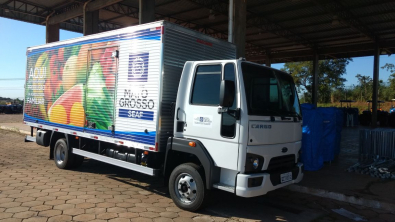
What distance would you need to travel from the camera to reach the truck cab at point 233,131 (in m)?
4.40

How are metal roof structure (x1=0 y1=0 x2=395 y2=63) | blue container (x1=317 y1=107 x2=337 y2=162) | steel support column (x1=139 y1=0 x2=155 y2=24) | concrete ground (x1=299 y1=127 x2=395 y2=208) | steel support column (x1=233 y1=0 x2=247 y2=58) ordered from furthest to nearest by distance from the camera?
1. metal roof structure (x1=0 y1=0 x2=395 y2=63)
2. steel support column (x1=139 y1=0 x2=155 y2=24)
3. steel support column (x1=233 y1=0 x2=247 y2=58)
4. blue container (x1=317 y1=107 x2=337 y2=162)
5. concrete ground (x1=299 y1=127 x2=395 y2=208)

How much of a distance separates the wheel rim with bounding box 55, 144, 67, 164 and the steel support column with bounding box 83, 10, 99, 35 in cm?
1229

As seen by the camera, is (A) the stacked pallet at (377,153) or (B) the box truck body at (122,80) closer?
(B) the box truck body at (122,80)

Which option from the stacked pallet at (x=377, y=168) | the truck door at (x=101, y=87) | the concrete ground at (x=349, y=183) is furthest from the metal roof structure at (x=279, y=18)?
the truck door at (x=101, y=87)

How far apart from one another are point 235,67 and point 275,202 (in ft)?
9.10

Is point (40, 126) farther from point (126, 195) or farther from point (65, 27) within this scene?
point (65, 27)

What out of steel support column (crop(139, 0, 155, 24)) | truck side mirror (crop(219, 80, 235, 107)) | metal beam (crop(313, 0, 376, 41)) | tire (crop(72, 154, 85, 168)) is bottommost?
tire (crop(72, 154, 85, 168))

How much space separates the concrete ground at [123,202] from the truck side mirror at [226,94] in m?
A: 1.53

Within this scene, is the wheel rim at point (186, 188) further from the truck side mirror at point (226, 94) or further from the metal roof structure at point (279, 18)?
the metal roof structure at point (279, 18)

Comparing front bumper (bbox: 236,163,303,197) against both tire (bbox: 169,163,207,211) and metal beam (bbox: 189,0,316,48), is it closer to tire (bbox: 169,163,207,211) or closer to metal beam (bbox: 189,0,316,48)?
tire (bbox: 169,163,207,211)

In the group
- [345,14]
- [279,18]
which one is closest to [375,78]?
[345,14]

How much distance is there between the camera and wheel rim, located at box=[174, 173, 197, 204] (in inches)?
193

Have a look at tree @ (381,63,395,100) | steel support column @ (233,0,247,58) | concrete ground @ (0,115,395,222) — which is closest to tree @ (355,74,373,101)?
tree @ (381,63,395,100)

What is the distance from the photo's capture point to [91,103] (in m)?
6.65
